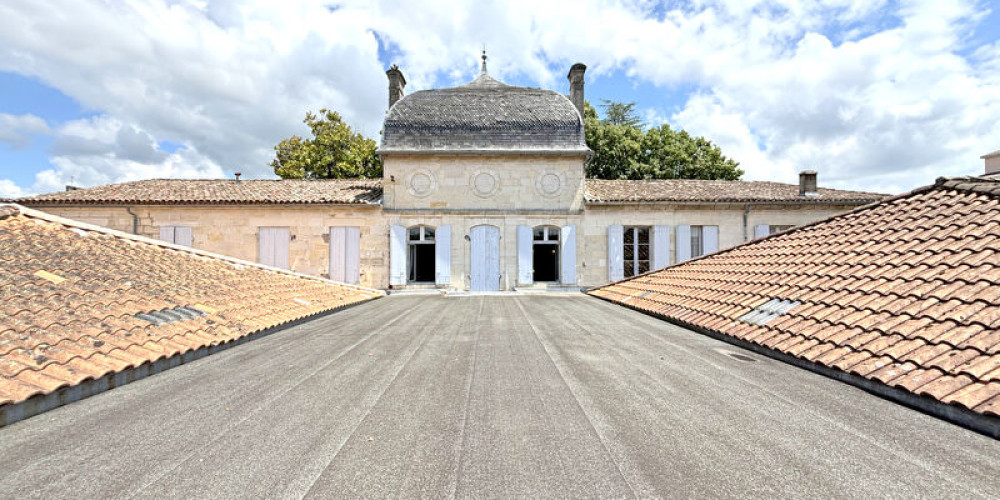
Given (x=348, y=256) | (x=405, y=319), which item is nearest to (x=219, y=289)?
(x=405, y=319)

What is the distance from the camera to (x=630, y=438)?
6.84ft

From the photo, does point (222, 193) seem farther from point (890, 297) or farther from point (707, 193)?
point (890, 297)

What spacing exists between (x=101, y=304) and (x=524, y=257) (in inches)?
430

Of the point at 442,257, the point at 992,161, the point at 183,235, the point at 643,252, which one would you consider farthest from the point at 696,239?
the point at 183,235

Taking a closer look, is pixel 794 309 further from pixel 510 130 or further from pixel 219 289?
pixel 510 130

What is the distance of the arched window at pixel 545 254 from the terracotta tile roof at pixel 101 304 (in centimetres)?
871

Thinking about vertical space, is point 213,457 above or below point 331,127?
below

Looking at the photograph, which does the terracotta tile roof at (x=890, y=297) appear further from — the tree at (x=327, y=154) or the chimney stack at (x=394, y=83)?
the tree at (x=327, y=154)

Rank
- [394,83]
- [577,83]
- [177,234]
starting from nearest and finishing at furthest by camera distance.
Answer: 1. [177,234]
2. [577,83]
3. [394,83]

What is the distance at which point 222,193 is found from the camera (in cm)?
1380

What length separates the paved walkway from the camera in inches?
66.0

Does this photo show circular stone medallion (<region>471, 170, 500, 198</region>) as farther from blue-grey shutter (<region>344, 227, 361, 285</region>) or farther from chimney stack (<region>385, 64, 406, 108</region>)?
chimney stack (<region>385, 64, 406, 108</region>)

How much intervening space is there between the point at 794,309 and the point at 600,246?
9.80 meters

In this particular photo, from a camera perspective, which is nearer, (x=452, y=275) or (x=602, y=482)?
(x=602, y=482)
